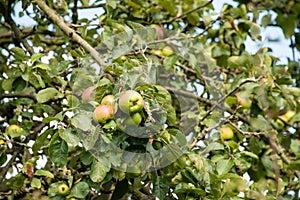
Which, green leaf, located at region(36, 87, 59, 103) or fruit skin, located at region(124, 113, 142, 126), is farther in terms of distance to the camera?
green leaf, located at region(36, 87, 59, 103)

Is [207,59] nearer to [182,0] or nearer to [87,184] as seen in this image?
[182,0]

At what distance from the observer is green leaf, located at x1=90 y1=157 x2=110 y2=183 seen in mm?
1135

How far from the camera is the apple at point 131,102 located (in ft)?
3.41

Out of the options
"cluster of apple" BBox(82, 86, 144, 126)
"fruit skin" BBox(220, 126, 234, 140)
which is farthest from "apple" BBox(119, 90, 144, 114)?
"fruit skin" BBox(220, 126, 234, 140)

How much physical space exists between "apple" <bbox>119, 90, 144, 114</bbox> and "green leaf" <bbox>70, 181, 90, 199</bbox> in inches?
11.2

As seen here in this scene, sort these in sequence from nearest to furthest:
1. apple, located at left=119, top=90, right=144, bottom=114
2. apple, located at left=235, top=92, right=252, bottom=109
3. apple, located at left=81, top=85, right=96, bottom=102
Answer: apple, located at left=119, top=90, right=144, bottom=114
apple, located at left=81, top=85, right=96, bottom=102
apple, located at left=235, top=92, right=252, bottom=109

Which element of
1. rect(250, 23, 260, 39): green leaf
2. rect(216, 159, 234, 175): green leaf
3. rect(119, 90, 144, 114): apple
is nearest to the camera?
rect(119, 90, 144, 114): apple

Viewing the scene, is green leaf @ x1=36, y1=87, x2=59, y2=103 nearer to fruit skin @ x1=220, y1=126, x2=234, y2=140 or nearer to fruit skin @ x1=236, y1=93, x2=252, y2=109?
fruit skin @ x1=220, y1=126, x2=234, y2=140

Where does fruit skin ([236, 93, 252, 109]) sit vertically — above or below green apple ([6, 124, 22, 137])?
below

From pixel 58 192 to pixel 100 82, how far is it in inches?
13.8

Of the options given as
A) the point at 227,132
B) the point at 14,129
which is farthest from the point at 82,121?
the point at 227,132

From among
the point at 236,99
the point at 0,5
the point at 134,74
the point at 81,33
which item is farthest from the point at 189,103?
the point at 134,74

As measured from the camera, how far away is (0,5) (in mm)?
→ 1638

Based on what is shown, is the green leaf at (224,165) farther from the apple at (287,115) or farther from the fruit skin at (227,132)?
the apple at (287,115)
